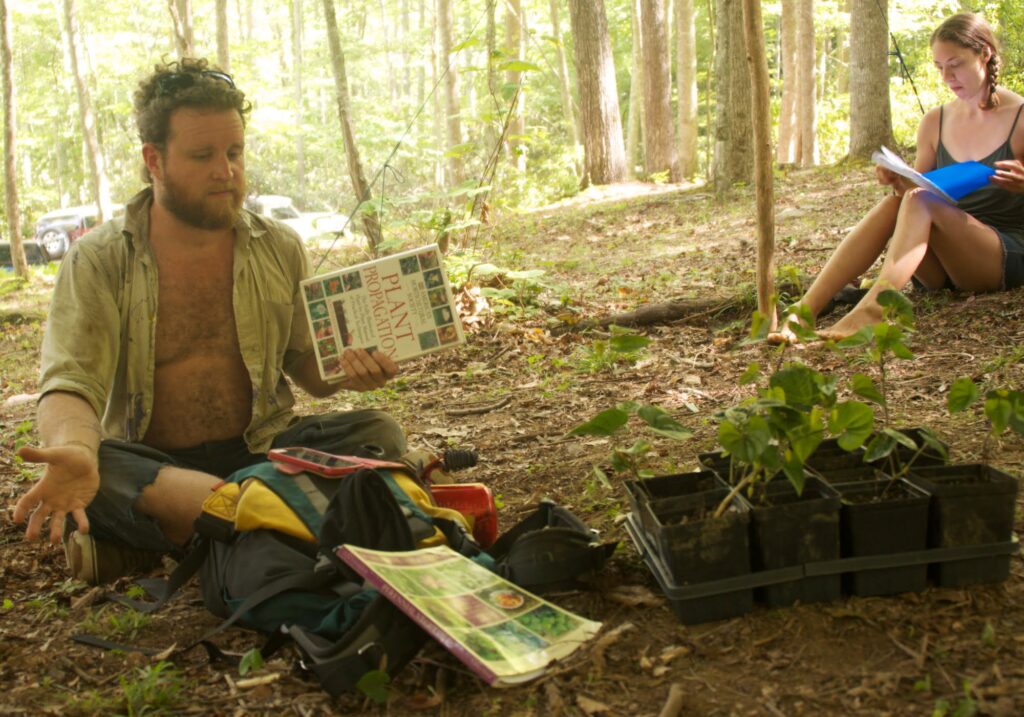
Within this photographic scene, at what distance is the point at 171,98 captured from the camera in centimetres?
293

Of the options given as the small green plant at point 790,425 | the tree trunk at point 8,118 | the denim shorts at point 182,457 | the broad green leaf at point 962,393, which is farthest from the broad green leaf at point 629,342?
the tree trunk at point 8,118

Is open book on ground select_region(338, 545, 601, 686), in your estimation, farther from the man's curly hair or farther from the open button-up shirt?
the man's curly hair

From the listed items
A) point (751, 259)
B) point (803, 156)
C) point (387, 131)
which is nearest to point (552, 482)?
point (751, 259)

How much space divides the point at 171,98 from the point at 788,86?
15.8 metres

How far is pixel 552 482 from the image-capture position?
3.11 meters

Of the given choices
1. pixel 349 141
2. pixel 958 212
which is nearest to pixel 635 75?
pixel 349 141

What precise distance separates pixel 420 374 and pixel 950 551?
3.52m

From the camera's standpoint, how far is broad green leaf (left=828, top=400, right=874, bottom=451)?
6.07 ft

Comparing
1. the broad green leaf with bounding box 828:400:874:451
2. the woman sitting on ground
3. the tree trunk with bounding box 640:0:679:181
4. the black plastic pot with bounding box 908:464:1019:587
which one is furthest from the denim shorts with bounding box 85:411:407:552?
the tree trunk with bounding box 640:0:679:181

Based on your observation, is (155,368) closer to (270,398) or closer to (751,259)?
(270,398)

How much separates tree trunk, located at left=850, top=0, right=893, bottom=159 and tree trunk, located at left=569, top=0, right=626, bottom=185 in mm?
3680

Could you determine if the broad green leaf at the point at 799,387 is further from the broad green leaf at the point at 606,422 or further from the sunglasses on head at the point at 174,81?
the sunglasses on head at the point at 174,81

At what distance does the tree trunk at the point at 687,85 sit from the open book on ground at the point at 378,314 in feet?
44.0

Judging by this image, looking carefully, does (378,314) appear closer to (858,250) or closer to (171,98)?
(171,98)
